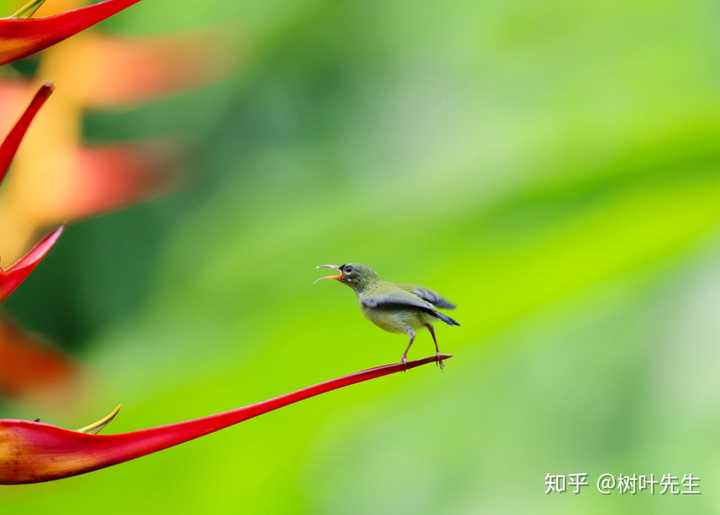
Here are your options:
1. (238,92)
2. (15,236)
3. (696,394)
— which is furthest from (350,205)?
(238,92)

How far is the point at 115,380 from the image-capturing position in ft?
2.63

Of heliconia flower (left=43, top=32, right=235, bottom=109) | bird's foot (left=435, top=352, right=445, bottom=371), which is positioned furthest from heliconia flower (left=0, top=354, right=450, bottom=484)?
heliconia flower (left=43, top=32, right=235, bottom=109)

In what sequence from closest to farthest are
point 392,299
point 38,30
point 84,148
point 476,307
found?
point 38,30, point 392,299, point 476,307, point 84,148

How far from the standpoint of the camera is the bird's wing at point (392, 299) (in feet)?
1.10

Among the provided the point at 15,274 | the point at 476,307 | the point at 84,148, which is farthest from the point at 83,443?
the point at 84,148

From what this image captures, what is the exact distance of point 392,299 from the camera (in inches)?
13.5

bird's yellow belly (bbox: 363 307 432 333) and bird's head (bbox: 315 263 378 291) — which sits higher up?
bird's head (bbox: 315 263 378 291)

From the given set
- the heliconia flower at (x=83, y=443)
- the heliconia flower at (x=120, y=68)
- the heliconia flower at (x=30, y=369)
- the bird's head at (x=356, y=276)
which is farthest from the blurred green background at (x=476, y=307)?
the heliconia flower at (x=83, y=443)

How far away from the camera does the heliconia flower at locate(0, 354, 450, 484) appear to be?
10.1 inches

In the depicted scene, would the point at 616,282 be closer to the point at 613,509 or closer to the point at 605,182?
the point at 605,182

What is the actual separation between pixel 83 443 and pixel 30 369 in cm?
49

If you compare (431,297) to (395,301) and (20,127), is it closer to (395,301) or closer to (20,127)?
(395,301)

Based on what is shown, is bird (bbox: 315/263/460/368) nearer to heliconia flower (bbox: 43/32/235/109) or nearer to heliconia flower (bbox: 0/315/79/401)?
heliconia flower (bbox: 0/315/79/401)

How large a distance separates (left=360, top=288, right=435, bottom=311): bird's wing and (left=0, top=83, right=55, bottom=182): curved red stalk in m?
0.12
